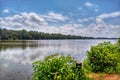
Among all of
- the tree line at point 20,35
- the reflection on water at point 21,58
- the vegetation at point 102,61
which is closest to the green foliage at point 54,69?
the vegetation at point 102,61

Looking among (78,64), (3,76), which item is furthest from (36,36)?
(78,64)

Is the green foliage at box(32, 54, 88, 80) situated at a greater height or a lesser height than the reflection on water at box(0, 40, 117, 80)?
greater

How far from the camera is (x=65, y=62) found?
3.42 meters

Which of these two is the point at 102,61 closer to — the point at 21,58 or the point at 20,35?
the point at 21,58

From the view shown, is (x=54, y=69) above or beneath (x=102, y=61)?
above

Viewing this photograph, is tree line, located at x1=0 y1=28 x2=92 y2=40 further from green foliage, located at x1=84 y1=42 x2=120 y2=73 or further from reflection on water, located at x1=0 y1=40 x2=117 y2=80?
green foliage, located at x1=84 y1=42 x2=120 y2=73

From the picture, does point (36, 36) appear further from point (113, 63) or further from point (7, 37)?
point (113, 63)

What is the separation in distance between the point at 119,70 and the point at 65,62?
246 centimetres

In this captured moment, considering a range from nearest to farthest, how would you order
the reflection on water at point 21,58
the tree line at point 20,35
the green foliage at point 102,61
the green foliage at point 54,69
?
the green foliage at point 54,69
the green foliage at point 102,61
the reflection on water at point 21,58
the tree line at point 20,35

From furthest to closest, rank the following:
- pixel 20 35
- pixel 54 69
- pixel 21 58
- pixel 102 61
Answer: pixel 20 35, pixel 21 58, pixel 102 61, pixel 54 69

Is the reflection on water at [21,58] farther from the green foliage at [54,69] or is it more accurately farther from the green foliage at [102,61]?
the green foliage at [54,69]

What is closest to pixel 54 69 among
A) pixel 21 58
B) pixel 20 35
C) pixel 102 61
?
pixel 102 61

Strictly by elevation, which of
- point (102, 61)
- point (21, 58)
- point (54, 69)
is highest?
point (54, 69)

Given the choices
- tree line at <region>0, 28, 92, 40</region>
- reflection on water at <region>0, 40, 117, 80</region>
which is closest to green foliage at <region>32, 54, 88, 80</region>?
reflection on water at <region>0, 40, 117, 80</region>
